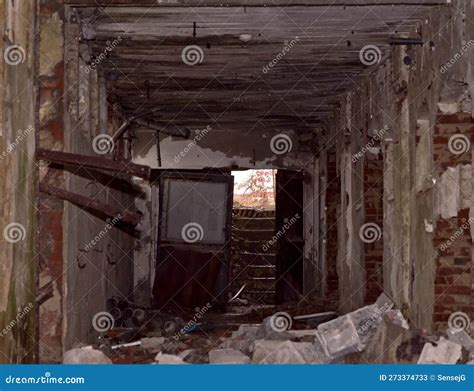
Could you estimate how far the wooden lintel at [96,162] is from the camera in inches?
202

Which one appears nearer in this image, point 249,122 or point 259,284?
point 249,122

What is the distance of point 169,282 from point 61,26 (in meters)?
6.26

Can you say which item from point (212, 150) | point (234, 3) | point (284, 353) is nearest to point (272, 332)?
point (284, 353)

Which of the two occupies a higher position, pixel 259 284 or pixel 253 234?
pixel 253 234

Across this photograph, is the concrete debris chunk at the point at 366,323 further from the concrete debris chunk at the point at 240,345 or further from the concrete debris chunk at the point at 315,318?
the concrete debris chunk at the point at 315,318

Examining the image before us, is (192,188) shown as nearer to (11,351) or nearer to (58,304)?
(58,304)

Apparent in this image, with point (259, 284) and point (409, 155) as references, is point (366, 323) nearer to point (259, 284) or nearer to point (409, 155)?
point (409, 155)

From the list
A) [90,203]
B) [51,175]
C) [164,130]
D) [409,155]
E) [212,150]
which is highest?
[164,130]

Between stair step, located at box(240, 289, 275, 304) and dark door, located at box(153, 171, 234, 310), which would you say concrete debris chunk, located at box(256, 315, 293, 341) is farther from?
stair step, located at box(240, 289, 275, 304)

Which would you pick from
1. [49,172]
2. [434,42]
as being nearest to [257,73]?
[434,42]

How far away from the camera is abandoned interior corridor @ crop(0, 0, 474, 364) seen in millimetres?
5262

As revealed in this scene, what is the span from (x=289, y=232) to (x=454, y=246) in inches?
248

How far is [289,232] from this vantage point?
40.8ft

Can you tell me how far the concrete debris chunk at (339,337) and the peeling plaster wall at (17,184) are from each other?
2.30 meters
